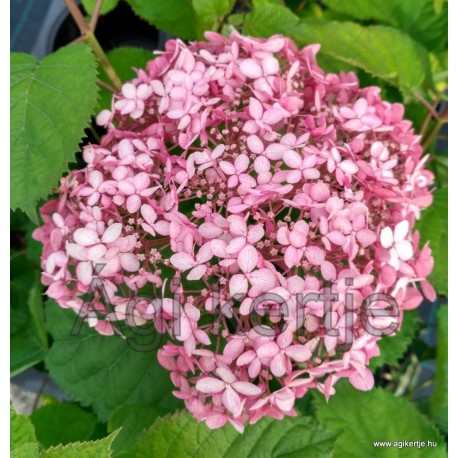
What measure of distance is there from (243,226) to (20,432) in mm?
298

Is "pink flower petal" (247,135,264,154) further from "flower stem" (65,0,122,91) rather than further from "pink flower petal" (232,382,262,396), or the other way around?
"flower stem" (65,0,122,91)

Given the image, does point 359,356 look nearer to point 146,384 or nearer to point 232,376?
point 232,376

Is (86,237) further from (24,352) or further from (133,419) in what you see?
(24,352)

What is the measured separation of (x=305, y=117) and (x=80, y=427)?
2.07 ft

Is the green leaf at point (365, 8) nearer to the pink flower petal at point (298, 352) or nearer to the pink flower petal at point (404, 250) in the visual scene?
the pink flower petal at point (404, 250)

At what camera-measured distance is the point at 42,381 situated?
1.10m

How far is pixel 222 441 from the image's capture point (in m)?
0.57

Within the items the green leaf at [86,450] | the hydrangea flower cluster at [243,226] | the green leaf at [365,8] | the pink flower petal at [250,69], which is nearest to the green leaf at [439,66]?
the green leaf at [365,8]

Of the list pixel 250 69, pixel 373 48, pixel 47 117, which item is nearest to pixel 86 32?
pixel 47 117

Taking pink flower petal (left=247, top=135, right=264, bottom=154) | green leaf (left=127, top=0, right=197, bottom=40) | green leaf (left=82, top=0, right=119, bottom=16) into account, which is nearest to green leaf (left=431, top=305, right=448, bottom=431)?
pink flower petal (left=247, top=135, right=264, bottom=154)

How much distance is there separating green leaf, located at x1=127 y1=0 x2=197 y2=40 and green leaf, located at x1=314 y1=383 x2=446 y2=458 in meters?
0.60

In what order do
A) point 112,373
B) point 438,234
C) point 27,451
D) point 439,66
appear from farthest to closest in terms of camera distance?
1. point 439,66
2. point 438,234
3. point 112,373
4. point 27,451

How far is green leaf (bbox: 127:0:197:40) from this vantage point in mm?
837

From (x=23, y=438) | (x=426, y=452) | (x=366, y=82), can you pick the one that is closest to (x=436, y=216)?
(x=366, y=82)
